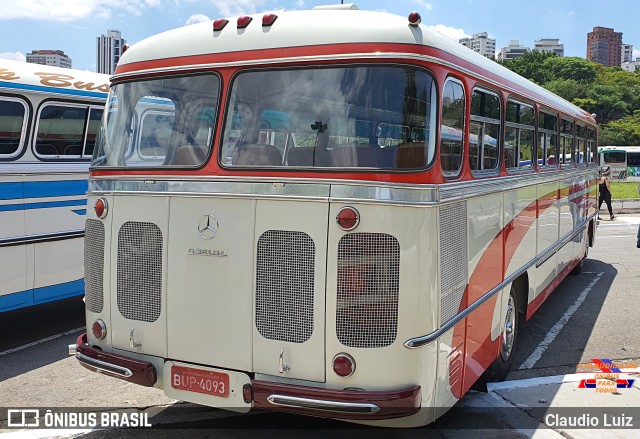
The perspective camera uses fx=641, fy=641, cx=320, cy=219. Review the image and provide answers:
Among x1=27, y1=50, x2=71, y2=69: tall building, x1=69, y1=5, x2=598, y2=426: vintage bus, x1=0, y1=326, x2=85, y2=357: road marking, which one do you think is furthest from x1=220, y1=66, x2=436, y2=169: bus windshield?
x1=27, y1=50, x2=71, y2=69: tall building

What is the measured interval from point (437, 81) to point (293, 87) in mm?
902

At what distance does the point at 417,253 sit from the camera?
12.2 ft

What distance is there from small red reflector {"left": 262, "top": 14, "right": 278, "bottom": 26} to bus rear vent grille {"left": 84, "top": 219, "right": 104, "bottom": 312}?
1.87 meters

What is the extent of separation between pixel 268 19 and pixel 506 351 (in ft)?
12.4

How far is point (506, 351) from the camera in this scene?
19.8 ft

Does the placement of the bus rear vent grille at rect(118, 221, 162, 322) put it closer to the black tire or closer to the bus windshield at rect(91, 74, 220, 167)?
the bus windshield at rect(91, 74, 220, 167)

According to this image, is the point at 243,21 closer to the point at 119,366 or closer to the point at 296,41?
the point at 296,41

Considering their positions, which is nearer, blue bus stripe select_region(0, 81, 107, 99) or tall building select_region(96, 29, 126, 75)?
blue bus stripe select_region(0, 81, 107, 99)

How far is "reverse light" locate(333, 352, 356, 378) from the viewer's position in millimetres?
3760

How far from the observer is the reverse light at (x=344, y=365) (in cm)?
376

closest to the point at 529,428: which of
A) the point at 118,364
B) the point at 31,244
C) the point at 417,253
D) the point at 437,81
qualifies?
the point at 417,253

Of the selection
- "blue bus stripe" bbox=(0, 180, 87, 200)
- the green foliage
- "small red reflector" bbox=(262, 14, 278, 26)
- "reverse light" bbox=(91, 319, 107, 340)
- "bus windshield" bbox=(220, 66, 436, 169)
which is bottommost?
"reverse light" bbox=(91, 319, 107, 340)

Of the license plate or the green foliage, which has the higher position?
the green foliage

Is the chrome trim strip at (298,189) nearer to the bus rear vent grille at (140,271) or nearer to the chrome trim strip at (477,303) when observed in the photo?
the bus rear vent grille at (140,271)
